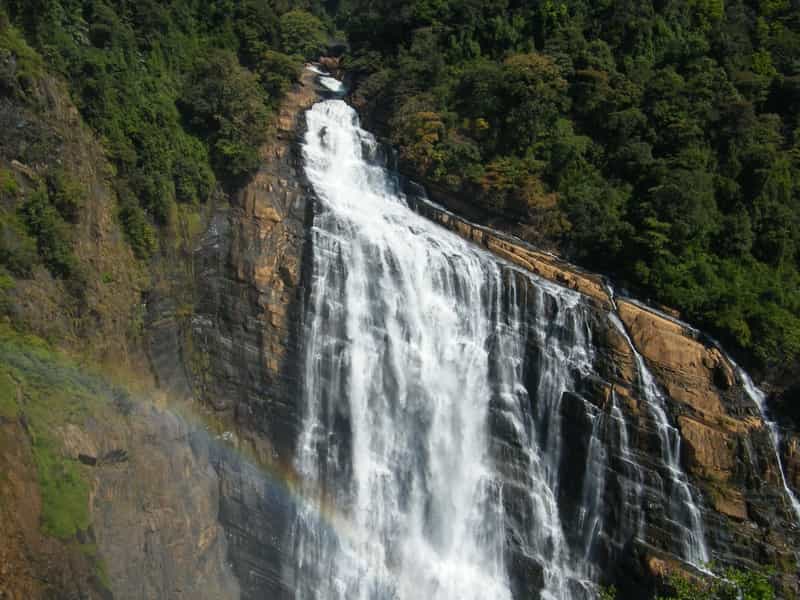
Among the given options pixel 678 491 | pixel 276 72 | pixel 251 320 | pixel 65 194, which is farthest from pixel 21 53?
pixel 678 491

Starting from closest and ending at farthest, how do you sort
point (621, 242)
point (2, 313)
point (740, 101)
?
point (2, 313)
point (621, 242)
point (740, 101)

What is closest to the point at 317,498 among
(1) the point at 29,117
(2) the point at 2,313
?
(2) the point at 2,313

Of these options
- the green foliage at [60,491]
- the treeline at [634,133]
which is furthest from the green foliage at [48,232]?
the treeline at [634,133]

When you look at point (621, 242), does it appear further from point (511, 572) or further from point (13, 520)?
point (13, 520)

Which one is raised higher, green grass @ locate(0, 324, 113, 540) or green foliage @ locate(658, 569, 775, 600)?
green foliage @ locate(658, 569, 775, 600)

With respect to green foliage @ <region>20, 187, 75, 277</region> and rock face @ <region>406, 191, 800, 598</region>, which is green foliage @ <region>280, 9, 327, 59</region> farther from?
rock face @ <region>406, 191, 800, 598</region>

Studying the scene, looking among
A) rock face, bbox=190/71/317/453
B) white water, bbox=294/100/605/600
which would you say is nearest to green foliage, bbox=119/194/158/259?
rock face, bbox=190/71/317/453
